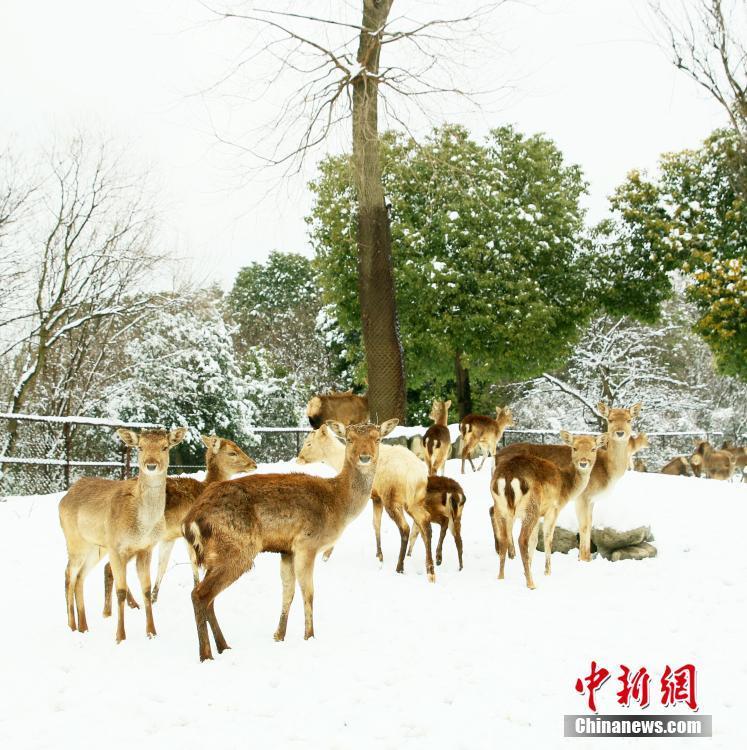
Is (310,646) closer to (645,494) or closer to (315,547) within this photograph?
(315,547)

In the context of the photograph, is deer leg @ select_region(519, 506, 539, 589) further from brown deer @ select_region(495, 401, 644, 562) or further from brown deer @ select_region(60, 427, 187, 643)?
brown deer @ select_region(60, 427, 187, 643)

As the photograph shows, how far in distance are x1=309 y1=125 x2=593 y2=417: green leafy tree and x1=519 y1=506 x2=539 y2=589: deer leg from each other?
50.0 feet

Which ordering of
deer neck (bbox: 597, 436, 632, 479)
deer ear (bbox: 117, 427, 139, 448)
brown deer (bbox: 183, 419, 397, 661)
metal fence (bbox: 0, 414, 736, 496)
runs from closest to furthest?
brown deer (bbox: 183, 419, 397, 661) → deer ear (bbox: 117, 427, 139, 448) → deer neck (bbox: 597, 436, 632, 479) → metal fence (bbox: 0, 414, 736, 496)

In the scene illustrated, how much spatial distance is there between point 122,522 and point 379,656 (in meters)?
2.07

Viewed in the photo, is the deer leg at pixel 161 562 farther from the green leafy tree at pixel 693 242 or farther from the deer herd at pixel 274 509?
the green leafy tree at pixel 693 242

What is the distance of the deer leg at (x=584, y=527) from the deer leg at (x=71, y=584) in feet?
17.5

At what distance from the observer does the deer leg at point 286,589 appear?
19.5ft

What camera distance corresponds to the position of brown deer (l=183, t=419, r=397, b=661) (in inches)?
215

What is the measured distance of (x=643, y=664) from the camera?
5500mm

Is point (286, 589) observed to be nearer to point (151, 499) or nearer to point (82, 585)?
point (151, 499)

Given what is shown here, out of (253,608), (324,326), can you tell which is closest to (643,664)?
(253,608)

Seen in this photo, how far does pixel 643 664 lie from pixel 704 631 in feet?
3.79


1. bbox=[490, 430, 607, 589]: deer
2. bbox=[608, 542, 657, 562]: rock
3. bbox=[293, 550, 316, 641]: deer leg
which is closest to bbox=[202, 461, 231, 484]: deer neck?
bbox=[293, 550, 316, 641]: deer leg

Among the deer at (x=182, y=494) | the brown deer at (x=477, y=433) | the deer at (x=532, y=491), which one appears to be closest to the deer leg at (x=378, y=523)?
the deer at (x=532, y=491)
